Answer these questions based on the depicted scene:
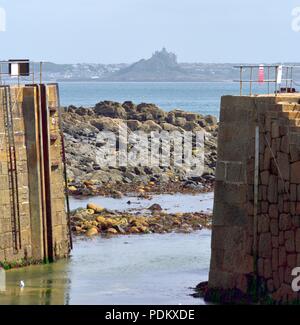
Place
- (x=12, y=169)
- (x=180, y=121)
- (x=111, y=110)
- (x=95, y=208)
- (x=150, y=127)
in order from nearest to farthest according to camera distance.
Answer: (x=12, y=169), (x=95, y=208), (x=150, y=127), (x=180, y=121), (x=111, y=110)

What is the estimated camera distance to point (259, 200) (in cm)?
2402

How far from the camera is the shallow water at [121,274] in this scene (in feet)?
87.4

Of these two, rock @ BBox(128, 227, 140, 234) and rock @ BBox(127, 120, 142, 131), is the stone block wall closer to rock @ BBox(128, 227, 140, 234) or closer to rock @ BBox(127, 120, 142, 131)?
rock @ BBox(128, 227, 140, 234)

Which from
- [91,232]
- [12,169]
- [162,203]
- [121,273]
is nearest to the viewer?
[12,169]

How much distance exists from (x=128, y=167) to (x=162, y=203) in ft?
25.0

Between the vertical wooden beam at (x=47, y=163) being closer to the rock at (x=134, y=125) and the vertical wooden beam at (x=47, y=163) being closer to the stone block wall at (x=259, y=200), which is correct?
the stone block wall at (x=259, y=200)

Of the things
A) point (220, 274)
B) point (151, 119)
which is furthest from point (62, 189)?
point (151, 119)

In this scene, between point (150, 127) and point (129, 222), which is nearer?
point (129, 222)

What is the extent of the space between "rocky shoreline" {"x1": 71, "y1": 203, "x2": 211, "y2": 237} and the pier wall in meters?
4.96

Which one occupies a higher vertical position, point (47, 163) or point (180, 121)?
point (47, 163)

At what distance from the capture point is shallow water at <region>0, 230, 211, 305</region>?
2664 centimetres

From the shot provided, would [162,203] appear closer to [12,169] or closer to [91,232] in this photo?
[91,232]

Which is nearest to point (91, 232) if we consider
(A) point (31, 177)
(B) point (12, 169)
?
(A) point (31, 177)
